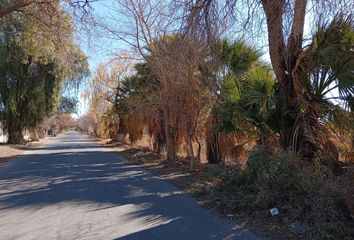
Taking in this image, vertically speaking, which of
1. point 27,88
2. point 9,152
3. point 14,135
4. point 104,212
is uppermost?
point 27,88

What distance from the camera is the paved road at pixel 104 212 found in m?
7.03

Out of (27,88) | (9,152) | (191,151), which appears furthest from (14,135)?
(191,151)

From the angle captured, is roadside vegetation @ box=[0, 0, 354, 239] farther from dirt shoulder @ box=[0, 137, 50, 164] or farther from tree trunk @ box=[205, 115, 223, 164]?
dirt shoulder @ box=[0, 137, 50, 164]

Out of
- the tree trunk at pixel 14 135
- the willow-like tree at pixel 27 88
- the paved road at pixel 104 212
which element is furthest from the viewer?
the tree trunk at pixel 14 135

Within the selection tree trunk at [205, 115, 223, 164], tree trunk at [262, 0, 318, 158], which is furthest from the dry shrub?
tree trunk at [205, 115, 223, 164]

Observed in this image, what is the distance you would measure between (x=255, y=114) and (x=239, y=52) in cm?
523

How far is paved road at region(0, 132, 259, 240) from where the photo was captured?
7031 mm

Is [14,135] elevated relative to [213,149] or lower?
elevated

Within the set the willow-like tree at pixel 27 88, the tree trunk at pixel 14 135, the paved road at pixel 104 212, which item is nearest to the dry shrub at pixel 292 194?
the paved road at pixel 104 212

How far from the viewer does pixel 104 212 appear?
348 inches

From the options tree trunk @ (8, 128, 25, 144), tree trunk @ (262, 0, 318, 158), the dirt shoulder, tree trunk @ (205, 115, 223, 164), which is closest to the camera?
tree trunk @ (262, 0, 318, 158)

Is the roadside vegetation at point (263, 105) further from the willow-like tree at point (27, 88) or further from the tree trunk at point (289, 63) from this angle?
the willow-like tree at point (27, 88)

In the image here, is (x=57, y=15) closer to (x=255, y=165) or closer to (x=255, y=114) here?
(x=255, y=114)

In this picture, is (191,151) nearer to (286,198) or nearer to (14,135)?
(286,198)
